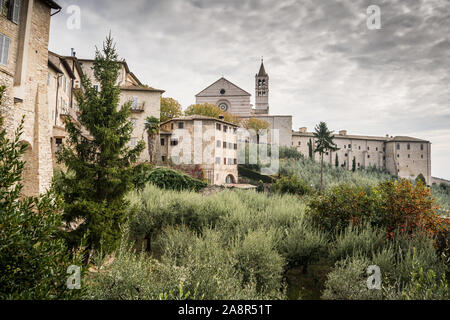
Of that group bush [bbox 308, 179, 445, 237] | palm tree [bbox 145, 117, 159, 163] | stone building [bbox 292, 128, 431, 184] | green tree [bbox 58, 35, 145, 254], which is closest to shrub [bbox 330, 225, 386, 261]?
bush [bbox 308, 179, 445, 237]

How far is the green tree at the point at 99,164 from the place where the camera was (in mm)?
7527

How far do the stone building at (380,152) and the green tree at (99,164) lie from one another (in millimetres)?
55213

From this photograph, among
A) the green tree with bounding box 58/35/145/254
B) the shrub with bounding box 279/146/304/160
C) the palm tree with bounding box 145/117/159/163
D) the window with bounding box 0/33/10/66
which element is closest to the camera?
the green tree with bounding box 58/35/145/254

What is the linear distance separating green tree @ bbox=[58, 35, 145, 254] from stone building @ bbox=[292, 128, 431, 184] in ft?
181

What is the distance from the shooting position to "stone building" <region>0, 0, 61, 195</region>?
36.9 feet

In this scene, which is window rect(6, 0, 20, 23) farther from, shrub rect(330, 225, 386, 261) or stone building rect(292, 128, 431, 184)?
stone building rect(292, 128, 431, 184)

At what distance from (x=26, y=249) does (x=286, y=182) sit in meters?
17.9

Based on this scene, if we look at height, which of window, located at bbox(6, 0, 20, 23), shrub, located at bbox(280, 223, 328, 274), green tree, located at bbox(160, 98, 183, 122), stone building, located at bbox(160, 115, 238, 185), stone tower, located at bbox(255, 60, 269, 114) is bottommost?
shrub, located at bbox(280, 223, 328, 274)

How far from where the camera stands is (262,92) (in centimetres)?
7400

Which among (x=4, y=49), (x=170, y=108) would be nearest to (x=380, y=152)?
(x=170, y=108)

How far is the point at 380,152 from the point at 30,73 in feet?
243

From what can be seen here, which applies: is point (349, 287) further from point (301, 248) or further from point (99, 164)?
point (99, 164)
